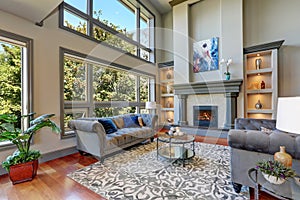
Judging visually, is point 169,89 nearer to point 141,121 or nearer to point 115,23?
point 141,121

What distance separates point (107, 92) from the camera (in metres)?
4.59

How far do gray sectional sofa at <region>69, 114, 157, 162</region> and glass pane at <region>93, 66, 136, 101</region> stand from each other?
0.91m

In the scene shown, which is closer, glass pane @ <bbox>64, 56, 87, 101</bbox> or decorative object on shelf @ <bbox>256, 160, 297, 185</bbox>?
decorative object on shelf @ <bbox>256, 160, 297, 185</bbox>

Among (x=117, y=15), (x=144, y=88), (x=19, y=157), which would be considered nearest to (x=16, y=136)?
(x=19, y=157)

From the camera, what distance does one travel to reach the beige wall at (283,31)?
432 cm

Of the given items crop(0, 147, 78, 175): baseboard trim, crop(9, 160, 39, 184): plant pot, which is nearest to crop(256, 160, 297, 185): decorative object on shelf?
crop(9, 160, 39, 184): plant pot

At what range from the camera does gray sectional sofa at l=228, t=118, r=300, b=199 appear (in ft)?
4.44

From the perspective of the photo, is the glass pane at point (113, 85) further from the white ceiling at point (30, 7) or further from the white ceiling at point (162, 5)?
the white ceiling at point (162, 5)

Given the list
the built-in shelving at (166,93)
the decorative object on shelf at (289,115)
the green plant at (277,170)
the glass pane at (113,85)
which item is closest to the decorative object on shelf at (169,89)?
the built-in shelving at (166,93)

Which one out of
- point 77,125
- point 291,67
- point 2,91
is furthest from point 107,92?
point 291,67

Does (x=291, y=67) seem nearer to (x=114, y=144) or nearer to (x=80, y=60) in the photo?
(x=114, y=144)

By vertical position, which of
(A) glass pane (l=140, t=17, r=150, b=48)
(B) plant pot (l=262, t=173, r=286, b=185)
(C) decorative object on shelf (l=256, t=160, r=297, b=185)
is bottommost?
(B) plant pot (l=262, t=173, r=286, b=185)

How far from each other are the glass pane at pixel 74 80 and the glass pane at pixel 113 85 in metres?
0.32

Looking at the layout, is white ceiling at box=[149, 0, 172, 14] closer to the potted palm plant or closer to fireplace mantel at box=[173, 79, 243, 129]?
fireplace mantel at box=[173, 79, 243, 129]
